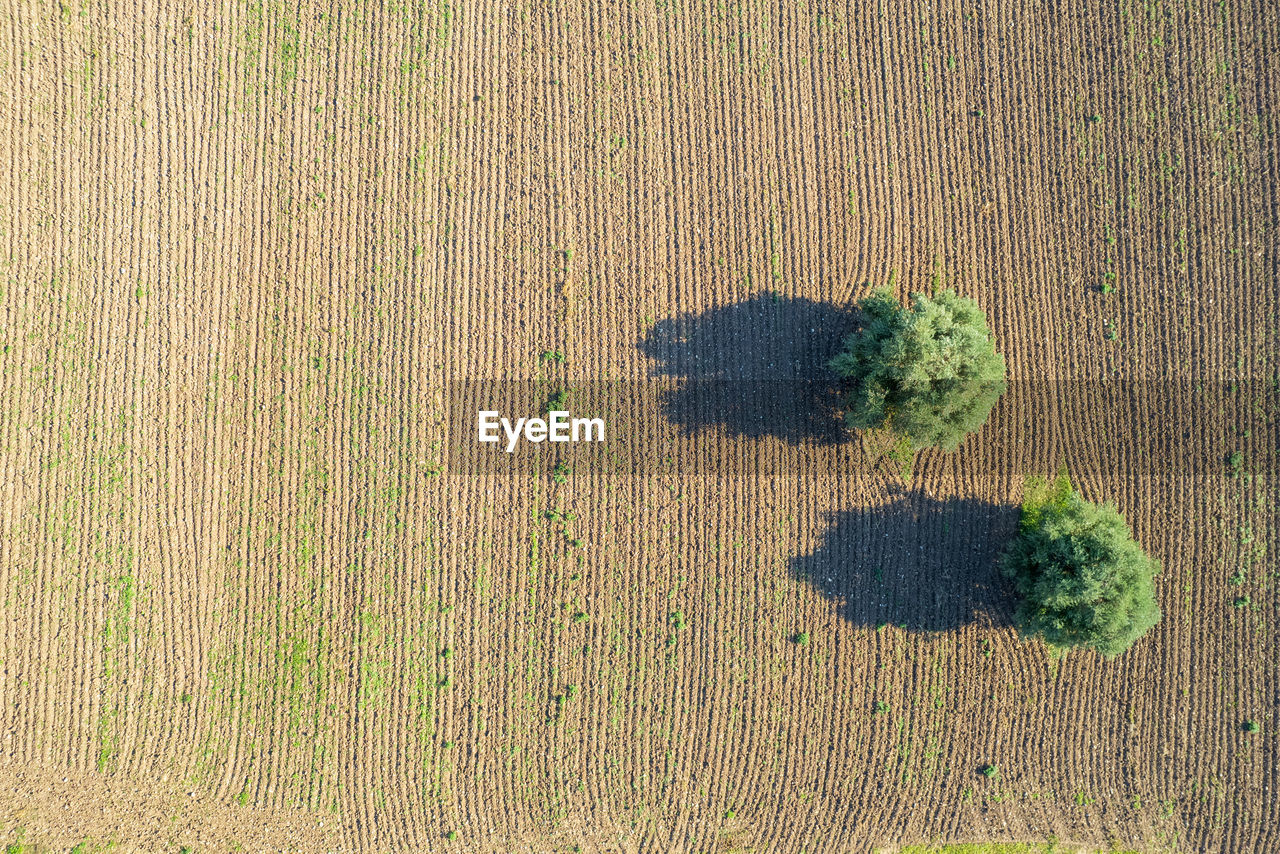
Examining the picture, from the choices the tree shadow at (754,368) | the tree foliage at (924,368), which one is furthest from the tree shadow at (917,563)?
the tree shadow at (754,368)

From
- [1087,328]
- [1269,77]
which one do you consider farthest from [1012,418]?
[1269,77]

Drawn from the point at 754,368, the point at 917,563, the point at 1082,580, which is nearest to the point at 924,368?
the point at 754,368

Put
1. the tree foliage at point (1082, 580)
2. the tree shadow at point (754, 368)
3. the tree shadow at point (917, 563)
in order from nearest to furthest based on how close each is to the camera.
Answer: the tree foliage at point (1082, 580) < the tree shadow at point (917, 563) < the tree shadow at point (754, 368)

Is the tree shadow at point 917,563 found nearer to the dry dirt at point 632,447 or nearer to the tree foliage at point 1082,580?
the dry dirt at point 632,447

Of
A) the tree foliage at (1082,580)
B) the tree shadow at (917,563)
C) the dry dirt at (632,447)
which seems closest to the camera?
the tree foliage at (1082,580)

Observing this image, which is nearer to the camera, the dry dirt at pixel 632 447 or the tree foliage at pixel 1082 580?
the tree foliage at pixel 1082 580

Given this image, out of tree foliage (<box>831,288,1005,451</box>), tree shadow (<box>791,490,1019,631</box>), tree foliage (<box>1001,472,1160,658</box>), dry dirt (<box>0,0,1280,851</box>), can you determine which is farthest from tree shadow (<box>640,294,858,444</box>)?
tree foliage (<box>1001,472,1160,658</box>)

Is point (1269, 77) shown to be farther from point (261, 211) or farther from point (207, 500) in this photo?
point (207, 500)
